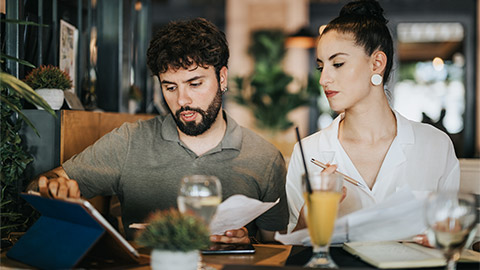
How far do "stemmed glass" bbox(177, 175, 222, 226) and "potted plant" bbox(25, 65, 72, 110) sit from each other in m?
1.04

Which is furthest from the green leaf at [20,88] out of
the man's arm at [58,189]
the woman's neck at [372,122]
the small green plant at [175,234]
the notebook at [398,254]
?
the woman's neck at [372,122]

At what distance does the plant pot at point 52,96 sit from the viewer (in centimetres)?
198

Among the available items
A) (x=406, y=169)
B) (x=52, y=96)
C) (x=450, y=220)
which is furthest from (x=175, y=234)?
(x=52, y=96)

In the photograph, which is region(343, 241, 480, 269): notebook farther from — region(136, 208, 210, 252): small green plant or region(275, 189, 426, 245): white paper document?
region(136, 208, 210, 252): small green plant

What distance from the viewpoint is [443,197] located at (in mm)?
1072

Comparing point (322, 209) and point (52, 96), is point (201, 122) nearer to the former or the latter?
point (52, 96)

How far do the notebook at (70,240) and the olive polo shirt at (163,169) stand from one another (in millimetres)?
605

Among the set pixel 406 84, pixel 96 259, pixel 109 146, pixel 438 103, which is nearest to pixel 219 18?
pixel 406 84

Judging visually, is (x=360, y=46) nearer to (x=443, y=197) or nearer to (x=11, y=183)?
(x=443, y=197)

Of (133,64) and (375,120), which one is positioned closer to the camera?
(375,120)

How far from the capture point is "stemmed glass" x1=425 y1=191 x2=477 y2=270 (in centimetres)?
106

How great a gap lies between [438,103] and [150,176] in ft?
19.1

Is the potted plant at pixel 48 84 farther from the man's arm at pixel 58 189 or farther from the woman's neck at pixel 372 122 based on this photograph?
the woman's neck at pixel 372 122

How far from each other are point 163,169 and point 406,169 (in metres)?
0.87
